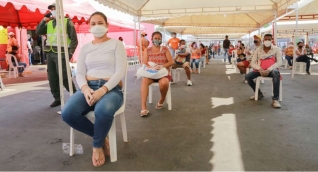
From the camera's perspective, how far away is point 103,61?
2568 millimetres

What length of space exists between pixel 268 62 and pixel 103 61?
3.45 meters

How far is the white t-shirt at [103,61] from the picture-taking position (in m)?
2.57

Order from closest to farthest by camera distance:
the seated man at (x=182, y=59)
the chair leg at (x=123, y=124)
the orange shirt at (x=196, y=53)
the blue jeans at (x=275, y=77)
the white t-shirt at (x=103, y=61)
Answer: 1. the white t-shirt at (x=103, y=61)
2. the chair leg at (x=123, y=124)
3. the blue jeans at (x=275, y=77)
4. the seated man at (x=182, y=59)
5. the orange shirt at (x=196, y=53)

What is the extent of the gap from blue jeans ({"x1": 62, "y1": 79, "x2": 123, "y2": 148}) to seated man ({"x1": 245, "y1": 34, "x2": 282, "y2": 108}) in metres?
3.27

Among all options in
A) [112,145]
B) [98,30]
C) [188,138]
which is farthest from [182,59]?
[112,145]

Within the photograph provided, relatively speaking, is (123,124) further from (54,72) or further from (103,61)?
(54,72)

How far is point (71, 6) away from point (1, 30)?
5230 mm

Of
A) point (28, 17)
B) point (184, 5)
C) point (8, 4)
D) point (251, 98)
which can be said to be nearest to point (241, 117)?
point (251, 98)

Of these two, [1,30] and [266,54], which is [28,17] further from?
[266,54]

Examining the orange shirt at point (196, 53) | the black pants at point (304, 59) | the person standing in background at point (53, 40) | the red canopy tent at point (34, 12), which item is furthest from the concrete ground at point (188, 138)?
the black pants at point (304, 59)

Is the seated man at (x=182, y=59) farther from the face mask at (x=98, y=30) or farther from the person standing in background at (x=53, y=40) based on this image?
the face mask at (x=98, y=30)

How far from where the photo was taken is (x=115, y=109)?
235 cm

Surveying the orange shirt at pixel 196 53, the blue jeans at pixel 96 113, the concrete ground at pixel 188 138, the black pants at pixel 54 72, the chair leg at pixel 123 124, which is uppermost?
the orange shirt at pixel 196 53

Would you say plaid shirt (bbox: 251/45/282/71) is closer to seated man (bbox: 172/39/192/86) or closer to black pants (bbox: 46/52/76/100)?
seated man (bbox: 172/39/192/86)
